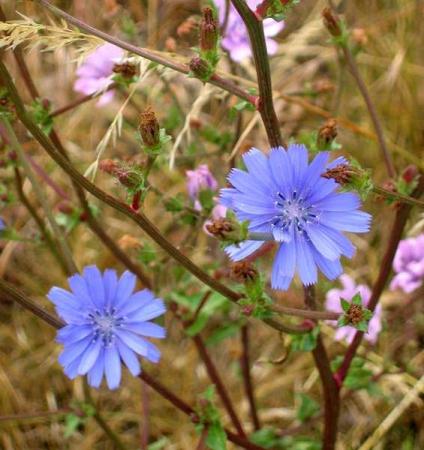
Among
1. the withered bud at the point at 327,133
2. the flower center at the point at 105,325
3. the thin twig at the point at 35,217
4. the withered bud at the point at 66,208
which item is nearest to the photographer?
the withered bud at the point at 327,133

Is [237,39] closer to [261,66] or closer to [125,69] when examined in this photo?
[125,69]

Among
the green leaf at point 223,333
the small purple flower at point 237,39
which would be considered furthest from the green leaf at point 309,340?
the small purple flower at point 237,39

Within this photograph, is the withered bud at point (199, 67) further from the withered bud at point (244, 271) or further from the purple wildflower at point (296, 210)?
the withered bud at point (244, 271)

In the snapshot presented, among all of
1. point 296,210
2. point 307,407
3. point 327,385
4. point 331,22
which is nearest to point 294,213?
point 296,210

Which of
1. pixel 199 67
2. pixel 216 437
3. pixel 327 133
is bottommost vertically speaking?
pixel 216 437

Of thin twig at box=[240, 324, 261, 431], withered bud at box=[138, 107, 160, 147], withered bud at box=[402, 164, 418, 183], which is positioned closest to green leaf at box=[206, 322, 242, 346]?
thin twig at box=[240, 324, 261, 431]

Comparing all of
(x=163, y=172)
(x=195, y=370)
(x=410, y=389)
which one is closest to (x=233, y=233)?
(x=410, y=389)
